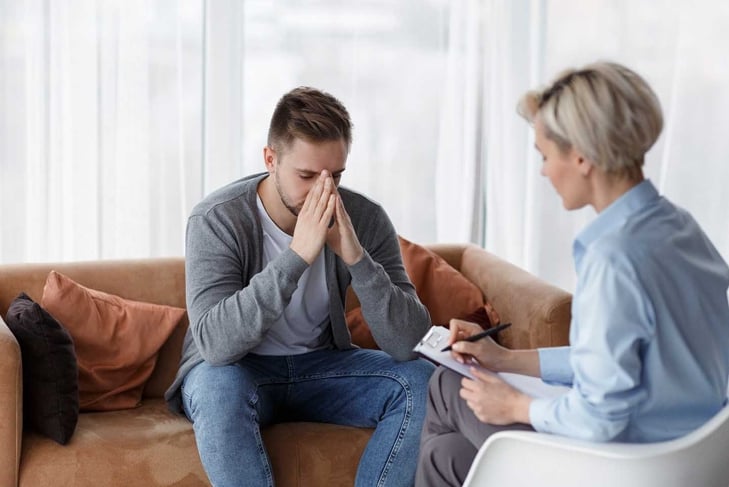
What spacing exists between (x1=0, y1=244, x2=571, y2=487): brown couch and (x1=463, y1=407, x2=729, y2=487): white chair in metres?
0.79

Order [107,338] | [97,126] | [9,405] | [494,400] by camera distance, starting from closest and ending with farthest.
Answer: [494,400] → [9,405] → [107,338] → [97,126]

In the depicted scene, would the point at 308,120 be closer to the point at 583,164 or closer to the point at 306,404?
the point at 306,404

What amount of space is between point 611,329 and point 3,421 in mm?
1413

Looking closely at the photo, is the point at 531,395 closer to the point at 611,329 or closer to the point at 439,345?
the point at 439,345

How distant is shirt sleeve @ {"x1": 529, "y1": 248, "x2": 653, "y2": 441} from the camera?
1.61 m

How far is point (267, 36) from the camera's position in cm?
355

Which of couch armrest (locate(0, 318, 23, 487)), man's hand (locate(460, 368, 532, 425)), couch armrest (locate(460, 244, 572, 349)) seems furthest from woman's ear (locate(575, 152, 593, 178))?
couch armrest (locate(0, 318, 23, 487))

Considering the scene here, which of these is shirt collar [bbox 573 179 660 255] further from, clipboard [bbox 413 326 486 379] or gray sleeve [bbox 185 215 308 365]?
gray sleeve [bbox 185 215 308 365]

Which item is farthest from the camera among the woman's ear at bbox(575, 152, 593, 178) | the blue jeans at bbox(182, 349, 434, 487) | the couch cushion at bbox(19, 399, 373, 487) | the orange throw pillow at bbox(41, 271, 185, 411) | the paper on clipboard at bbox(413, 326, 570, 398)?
the orange throw pillow at bbox(41, 271, 185, 411)

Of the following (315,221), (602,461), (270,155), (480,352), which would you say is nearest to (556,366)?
(480,352)

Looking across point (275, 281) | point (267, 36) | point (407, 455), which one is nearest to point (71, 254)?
point (267, 36)

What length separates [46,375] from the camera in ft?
8.07

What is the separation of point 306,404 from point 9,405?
0.69 metres

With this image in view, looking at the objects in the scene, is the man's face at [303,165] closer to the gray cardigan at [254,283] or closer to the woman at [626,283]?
the gray cardigan at [254,283]
